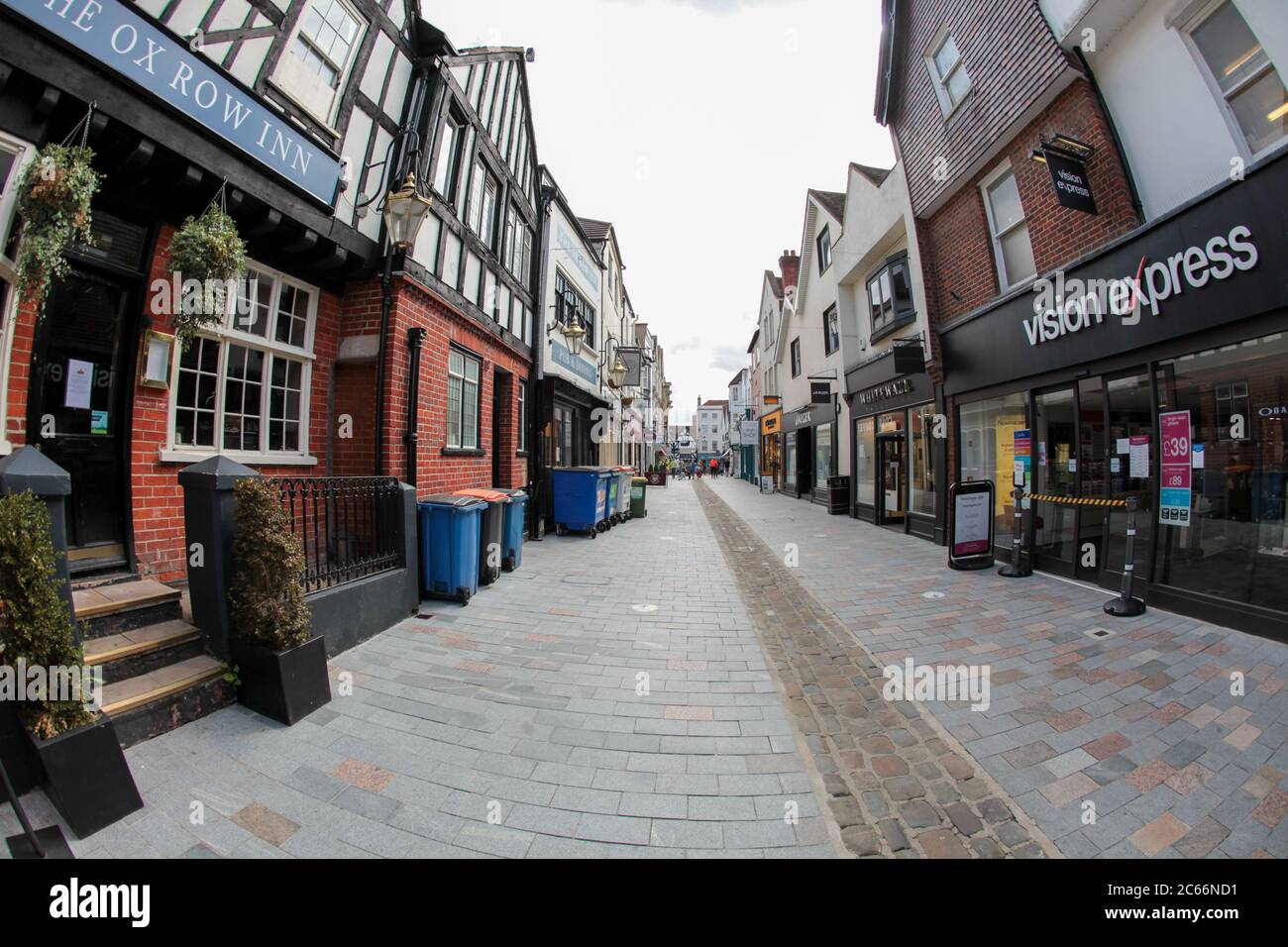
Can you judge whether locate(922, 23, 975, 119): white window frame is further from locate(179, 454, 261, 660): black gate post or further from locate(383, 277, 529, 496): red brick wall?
locate(179, 454, 261, 660): black gate post

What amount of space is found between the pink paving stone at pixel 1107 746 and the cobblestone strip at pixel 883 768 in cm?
71

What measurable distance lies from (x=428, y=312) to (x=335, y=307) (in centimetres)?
102

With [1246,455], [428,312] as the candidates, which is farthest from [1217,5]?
[428,312]

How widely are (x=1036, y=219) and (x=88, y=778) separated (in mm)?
10689

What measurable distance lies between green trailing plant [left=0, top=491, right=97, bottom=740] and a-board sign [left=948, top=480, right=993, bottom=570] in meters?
8.58

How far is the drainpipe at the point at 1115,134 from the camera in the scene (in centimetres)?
535

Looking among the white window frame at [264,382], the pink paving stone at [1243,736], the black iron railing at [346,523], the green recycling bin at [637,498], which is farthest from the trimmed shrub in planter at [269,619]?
the green recycling bin at [637,498]

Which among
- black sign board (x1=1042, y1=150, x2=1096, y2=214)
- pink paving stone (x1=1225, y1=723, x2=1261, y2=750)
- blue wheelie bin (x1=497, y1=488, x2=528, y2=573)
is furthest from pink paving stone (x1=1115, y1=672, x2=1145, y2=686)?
blue wheelie bin (x1=497, y1=488, x2=528, y2=573)

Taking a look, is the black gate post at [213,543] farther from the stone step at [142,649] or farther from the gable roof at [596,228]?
the gable roof at [596,228]

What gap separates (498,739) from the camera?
2.71 metres

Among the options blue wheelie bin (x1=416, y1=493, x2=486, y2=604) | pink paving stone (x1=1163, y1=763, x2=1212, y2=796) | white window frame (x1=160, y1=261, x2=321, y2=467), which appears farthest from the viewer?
blue wheelie bin (x1=416, y1=493, x2=486, y2=604)

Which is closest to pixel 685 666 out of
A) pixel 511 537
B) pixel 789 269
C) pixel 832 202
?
pixel 511 537

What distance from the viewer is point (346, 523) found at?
4234mm

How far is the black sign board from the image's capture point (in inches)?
219
